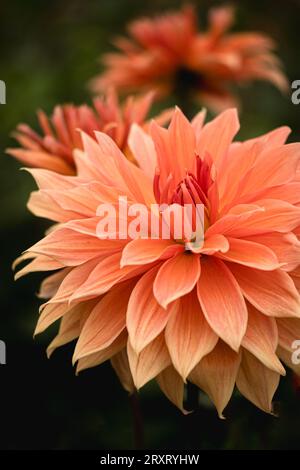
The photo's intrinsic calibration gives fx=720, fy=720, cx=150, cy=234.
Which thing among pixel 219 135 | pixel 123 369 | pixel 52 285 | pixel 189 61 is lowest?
pixel 123 369

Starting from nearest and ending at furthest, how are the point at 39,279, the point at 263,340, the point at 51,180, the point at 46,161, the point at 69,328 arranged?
the point at 263,340 < the point at 69,328 < the point at 51,180 < the point at 46,161 < the point at 39,279

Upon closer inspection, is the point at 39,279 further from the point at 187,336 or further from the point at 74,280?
the point at 187,336

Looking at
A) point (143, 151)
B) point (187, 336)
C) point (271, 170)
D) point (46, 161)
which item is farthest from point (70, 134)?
point (187, 336)

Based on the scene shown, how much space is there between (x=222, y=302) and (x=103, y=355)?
0.17 m

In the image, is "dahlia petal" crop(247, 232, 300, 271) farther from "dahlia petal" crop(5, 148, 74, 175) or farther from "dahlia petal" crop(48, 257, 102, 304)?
"dahlia petal" crop(5, 148, 74, 175)

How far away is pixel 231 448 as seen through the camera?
1.08 m

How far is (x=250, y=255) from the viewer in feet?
2.96

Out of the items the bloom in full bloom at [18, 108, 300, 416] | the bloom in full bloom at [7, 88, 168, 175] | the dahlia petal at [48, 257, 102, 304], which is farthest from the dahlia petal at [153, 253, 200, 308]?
the bloom in full bloom at [7, 88, 168, 175]

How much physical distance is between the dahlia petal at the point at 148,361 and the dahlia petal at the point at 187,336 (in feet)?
0.09

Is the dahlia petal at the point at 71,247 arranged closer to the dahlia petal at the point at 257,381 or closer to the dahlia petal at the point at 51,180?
the dahlia petal at the point at 51,180

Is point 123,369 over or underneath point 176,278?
underneath

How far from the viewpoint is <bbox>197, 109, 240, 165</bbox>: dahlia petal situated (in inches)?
41.3

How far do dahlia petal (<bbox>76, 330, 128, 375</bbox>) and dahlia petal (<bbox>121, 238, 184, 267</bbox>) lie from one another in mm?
114

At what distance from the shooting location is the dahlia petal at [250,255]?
87 centimetres
